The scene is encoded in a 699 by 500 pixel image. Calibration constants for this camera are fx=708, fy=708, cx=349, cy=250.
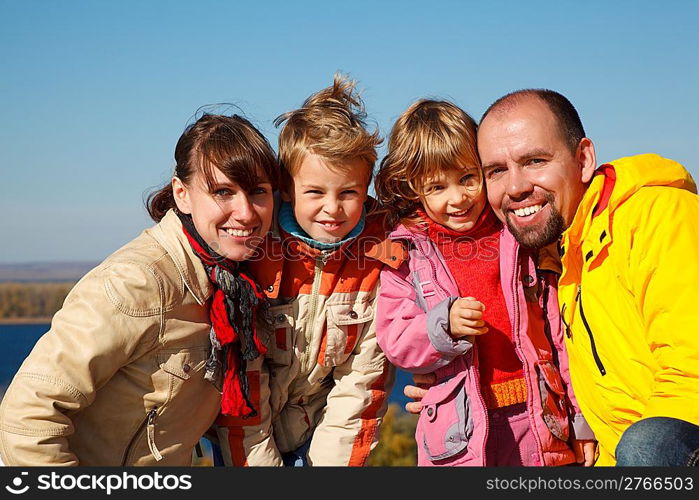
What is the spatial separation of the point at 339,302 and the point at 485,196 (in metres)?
0.94

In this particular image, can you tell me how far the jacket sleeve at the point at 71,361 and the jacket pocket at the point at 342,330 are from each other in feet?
2.96

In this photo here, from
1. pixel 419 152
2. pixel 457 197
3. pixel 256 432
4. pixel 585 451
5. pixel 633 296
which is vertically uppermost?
pixel 419 152

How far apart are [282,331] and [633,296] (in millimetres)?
1699

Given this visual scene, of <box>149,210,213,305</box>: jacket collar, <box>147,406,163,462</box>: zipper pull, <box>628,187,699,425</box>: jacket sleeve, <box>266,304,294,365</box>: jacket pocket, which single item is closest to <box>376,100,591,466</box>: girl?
<box>266,304,294,365</box>: jacket pocket

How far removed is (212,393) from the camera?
359 centimetres

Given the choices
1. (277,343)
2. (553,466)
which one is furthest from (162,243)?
(553,466)

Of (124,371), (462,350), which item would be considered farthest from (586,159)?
(124,371)

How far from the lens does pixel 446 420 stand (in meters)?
3.50

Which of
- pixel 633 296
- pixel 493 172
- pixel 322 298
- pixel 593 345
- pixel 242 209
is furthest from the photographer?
pixel 322 298

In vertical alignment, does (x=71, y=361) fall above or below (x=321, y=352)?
above

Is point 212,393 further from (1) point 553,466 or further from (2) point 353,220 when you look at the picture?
(1) point 553,466

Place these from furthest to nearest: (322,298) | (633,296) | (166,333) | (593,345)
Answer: (322,298)
(166,333)
(593,345)
(633,296)

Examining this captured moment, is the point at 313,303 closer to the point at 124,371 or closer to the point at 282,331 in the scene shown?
the point at 282,331

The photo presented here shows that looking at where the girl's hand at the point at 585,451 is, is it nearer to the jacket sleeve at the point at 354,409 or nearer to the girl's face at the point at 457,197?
the jacket sleeve at the point at 354,409
